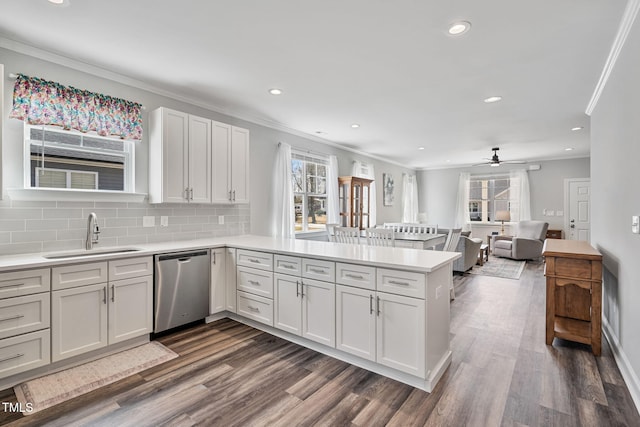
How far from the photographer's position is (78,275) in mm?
2426

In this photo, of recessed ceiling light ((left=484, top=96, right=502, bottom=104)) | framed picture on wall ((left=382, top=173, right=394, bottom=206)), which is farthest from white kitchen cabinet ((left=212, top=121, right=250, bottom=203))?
framed picture on wall ((left=382, top=173, right=394, bottom=206))

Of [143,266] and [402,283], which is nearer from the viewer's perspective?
[402,283]

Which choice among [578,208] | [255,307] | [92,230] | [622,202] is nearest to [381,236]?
[255,307]

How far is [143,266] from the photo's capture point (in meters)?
2.81

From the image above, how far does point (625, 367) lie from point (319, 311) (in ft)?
7.49

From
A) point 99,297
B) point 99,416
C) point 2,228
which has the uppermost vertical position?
point 2,228

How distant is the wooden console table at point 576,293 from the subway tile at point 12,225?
4.55m

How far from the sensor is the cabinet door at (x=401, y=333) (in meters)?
2.09

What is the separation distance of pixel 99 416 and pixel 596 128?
5306mm

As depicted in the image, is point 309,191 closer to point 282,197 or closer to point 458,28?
point 282,197

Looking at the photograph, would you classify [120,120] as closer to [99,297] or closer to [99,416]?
[99,297]

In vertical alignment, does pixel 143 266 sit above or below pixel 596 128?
below

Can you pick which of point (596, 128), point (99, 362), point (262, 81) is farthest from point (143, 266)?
point (596, 128)

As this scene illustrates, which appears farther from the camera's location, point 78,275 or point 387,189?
point 387,189
